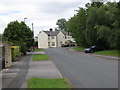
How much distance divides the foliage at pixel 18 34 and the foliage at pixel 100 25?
13064 millimetres

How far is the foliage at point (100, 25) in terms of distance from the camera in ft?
132

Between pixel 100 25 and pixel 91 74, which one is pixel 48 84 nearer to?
pixel 91 74

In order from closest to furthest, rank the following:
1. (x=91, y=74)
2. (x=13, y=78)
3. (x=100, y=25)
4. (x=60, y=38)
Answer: (x=13, y=78) → (x=91, y=74) → (x=100, y=25) → (x=60, y=38)

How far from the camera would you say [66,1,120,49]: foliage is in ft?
132

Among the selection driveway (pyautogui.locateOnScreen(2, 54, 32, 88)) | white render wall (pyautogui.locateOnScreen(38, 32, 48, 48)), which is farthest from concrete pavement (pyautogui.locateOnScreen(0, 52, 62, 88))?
white render wall (pyautogui.locateOnScreen(38, 32, 48, 48))

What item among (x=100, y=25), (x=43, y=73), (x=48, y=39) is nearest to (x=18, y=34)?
(x=100, y=25)

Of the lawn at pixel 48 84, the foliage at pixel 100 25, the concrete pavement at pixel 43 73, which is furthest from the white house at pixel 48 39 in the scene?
the lawn at pixel 48 84

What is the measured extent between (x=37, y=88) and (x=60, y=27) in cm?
15785

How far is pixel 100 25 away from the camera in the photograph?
52.1 meters

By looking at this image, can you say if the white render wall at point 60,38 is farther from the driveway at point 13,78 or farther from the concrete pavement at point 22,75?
the driveway at point 13,78

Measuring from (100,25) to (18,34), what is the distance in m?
15.8

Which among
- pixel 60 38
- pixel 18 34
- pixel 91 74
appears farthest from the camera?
pixel 60 38

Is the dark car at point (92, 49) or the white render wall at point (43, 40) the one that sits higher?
the white render wall at point (43, 40)

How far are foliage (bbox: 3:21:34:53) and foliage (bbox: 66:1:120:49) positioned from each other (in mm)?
13064
